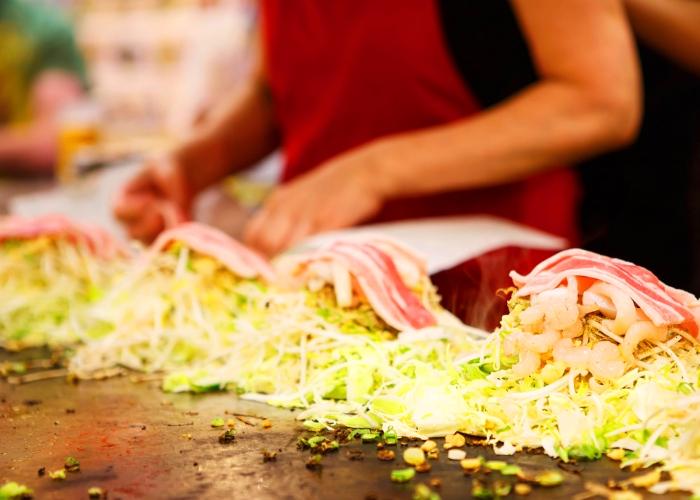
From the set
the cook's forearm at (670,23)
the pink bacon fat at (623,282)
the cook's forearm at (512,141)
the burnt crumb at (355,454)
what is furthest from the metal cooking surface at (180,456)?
the cook's forearm at (670,23)

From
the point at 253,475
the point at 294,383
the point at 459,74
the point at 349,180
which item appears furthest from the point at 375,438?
the point at 459,74

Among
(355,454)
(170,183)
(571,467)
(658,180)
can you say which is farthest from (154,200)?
(571,467)

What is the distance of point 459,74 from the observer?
3055mm

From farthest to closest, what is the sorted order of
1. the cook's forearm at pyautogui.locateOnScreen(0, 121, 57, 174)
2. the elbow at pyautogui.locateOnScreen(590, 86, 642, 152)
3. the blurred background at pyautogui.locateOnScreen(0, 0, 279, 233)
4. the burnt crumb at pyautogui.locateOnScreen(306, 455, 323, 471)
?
the cook's forearm at pyautogui.locateOnScreen(0, 121, 57, 174) < the blurred background at pyautogui.locateOnScreen(0, 0, 279, 233) < the elbow at pyautogui.locateOnScreen(590, 86, 642, 152) < the burnt crumb at pyautogui.locateOnScreen(306, 455, 323, 471)

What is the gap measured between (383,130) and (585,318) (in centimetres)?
172

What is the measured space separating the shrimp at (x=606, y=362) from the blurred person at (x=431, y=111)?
1.18 metres

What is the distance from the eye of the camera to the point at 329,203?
2.86 meters

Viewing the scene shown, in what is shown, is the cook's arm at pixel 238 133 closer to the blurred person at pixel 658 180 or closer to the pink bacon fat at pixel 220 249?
the pink bacon fat at pixel 220 249

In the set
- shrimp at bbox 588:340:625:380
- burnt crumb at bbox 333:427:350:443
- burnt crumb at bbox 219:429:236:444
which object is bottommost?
burnt crumb at bbox 333:427:350:443

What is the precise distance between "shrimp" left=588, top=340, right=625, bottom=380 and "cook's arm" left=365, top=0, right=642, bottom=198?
1.18 meters

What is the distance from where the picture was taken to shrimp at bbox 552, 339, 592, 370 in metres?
1.68

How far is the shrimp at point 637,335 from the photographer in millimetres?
1649

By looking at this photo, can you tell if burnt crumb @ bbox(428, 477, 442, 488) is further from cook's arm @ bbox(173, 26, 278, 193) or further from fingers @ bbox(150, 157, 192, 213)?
cook's arm @ bbox(173, 26, 278, 193)

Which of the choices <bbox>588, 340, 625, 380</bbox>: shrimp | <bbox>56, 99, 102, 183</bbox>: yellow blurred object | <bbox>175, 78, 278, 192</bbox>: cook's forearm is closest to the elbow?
<bbox>588, 340, 625, 380</bbox>: shrimp
